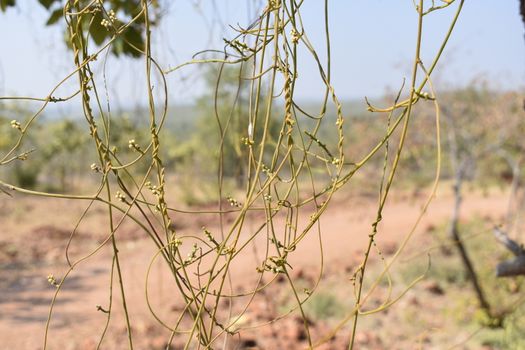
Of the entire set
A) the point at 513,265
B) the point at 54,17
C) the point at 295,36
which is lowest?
the point at 513,265

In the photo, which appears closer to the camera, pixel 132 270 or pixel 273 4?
pixel 273 4

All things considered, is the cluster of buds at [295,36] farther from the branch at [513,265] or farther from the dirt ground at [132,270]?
the dirt ground at [132,270]

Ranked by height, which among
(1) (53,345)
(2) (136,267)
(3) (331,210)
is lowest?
(1) (53,345)

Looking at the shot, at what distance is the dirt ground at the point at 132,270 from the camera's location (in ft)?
14.6

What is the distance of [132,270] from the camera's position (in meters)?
7.06

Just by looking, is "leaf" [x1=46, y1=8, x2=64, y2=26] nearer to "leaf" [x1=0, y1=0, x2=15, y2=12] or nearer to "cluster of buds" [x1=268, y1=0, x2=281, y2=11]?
"leaf" [x1=0, y1=0, x2=15, y2=12]

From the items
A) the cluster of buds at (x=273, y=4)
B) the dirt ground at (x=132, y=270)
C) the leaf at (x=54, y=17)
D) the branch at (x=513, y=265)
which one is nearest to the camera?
the cluster of buds at (x=273, y=4)

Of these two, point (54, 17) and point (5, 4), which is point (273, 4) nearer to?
point (54, 17)

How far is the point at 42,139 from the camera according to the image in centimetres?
1448

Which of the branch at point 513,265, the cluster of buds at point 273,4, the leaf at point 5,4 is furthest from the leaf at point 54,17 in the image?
the branch at point 513,265

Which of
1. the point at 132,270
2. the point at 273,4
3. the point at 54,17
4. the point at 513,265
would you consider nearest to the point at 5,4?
the point at 54,17

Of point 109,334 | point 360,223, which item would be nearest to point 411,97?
point 109,334

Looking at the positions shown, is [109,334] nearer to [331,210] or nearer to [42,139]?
[331,210]

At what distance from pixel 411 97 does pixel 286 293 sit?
5.28m
